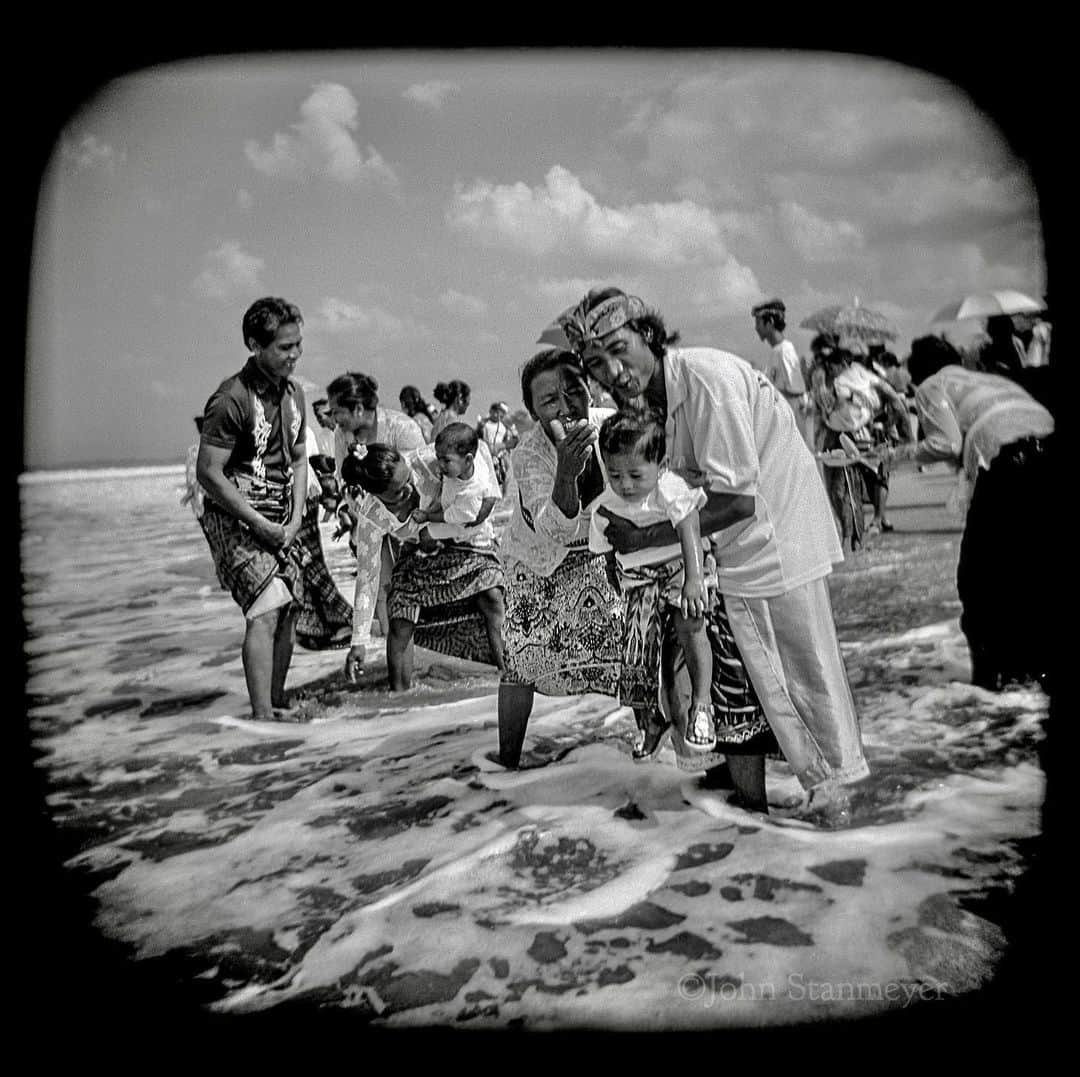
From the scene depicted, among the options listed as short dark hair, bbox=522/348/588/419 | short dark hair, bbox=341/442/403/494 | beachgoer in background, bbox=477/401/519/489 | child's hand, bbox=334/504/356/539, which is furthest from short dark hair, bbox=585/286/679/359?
beachgoer in background, bbox=477/401/519/489

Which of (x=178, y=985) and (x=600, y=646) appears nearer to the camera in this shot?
(x=178, y=985)

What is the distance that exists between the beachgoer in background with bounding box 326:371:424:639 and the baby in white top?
36cm

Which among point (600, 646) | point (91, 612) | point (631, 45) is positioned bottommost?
point (91, 612)

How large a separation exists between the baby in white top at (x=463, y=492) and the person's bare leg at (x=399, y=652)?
57 cm

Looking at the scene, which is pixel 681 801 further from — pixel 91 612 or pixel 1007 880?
pixel 91 612

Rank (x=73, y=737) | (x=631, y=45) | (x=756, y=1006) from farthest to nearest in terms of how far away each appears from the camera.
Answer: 1. (x=73, y=737)
2. (x=631, y=45)
3. (x=756, y=1006)

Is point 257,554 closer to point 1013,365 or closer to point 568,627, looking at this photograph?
point 568,627

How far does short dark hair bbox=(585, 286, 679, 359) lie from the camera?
298 centimetres

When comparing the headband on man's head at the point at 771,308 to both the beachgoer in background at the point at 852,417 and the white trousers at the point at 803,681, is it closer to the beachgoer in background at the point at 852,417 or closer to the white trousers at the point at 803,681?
the beachgoer in background at the point at 852,417

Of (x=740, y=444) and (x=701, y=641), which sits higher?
(x=740, y=444)

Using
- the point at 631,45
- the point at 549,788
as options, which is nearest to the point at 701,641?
the point at 549,788

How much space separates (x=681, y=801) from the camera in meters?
3.50

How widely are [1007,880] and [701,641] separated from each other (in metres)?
1.14

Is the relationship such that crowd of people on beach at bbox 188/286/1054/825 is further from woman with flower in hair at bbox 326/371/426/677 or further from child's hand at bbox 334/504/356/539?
child's hand at bbox 334/504/356/539
